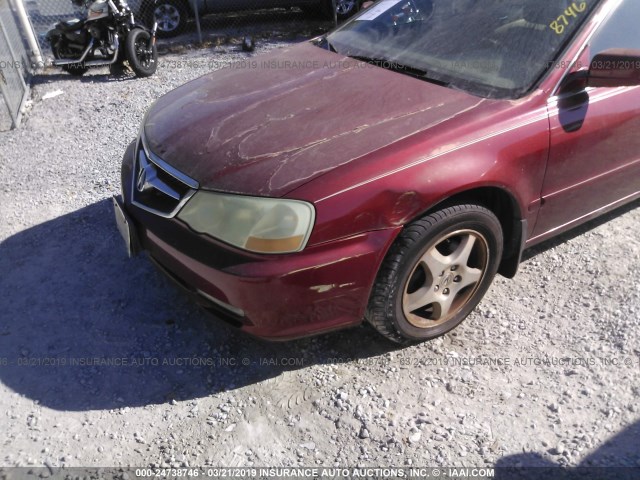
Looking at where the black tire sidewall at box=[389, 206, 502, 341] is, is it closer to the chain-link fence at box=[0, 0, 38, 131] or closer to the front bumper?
the front bumper

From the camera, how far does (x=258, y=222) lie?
228cm

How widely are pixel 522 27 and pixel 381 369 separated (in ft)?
6.30

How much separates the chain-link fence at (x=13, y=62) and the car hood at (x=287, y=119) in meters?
2.99

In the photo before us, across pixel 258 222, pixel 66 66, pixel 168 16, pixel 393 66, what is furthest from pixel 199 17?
pixel 258 222

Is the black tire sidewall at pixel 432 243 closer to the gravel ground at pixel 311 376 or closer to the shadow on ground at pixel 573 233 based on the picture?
the gravel ground at pixel 311 376

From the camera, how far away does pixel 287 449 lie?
7.73 feet

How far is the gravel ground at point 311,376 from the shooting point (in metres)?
2.36

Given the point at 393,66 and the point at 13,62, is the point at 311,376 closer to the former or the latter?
the point at 393,66

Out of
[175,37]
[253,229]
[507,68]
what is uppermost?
[507,68]

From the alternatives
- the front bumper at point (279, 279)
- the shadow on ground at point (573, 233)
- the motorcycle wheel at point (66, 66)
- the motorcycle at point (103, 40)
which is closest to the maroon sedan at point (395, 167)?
the front bumper at point (279, 279)

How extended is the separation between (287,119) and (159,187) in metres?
0.68

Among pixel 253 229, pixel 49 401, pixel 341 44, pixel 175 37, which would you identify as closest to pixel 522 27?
pixel 341 44

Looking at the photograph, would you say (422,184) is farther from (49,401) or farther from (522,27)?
(49,401)

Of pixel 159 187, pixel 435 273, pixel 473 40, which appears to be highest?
pixel 473 40
